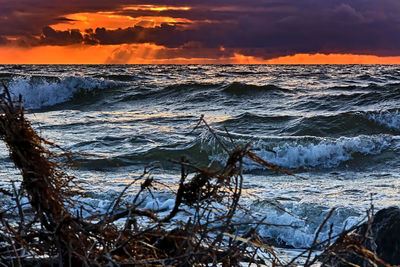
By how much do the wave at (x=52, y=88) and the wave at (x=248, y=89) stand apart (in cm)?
→ 704

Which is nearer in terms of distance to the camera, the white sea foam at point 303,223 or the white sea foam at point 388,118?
the white sea foam at point 303,223

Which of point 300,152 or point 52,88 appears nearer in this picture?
point 300,152

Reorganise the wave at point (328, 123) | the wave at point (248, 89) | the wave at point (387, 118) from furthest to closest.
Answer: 1. the wave at point (248, 89)
2. the wave at point (387, 118)
3. the wave at point (328, 123)

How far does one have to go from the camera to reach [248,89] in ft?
73.3

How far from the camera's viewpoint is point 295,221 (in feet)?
16.6

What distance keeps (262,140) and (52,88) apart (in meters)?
17.0

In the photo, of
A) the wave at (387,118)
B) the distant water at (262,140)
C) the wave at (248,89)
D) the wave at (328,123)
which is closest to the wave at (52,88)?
the distant water at (262,140)

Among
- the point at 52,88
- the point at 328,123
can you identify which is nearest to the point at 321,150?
the point at 328,123

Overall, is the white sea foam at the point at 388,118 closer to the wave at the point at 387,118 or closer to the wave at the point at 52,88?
the wave at the point at 387,118

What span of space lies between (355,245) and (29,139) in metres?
1.22

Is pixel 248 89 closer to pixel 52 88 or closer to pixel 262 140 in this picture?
pixel 52 88

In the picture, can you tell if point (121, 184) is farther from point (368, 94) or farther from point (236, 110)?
point (368, 94)

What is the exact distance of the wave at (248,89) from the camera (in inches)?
864

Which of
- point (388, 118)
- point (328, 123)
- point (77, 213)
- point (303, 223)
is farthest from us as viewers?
point (388, 118)
